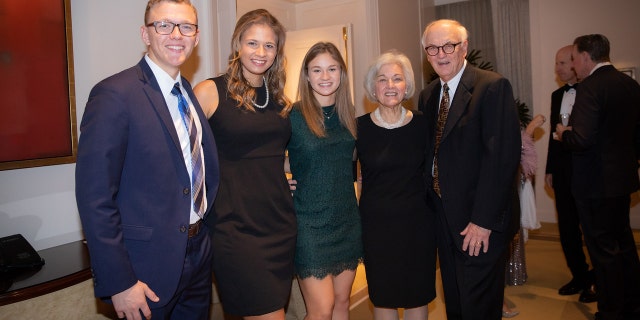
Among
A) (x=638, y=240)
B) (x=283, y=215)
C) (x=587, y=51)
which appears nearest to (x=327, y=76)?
(x=283, y=215)

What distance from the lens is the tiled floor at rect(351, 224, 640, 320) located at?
364 centimetres

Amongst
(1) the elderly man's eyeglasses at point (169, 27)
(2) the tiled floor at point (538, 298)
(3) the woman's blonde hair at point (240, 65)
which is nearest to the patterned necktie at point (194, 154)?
(1) the elderly man's eyeglasses at point (169, 27)

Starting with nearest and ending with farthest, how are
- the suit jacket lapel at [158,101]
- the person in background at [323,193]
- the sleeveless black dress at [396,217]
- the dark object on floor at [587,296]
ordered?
the suit jacket lapel at [158,101], the person in background at [323,193], the sleeveless black dress at [396,217], the dark object on floor at [587,296]

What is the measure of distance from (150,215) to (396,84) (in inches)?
57.3

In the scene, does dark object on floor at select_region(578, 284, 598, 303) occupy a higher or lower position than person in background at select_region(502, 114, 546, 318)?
lower

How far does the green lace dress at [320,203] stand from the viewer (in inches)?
90.1

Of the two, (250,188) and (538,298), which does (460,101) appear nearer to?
(250,188)

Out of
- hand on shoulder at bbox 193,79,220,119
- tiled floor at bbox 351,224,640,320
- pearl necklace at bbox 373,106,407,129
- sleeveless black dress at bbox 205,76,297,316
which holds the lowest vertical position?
tiled floor at bbox 351,224,640,320

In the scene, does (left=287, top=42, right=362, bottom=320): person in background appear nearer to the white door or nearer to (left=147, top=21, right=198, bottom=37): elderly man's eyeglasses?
(left=147, top=21, right=198, bottom=37): elderly man's eyeglasses

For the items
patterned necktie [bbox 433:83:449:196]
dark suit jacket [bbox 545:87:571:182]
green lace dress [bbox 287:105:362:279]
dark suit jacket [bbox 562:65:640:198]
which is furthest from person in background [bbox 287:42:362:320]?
dark suit jacket [bbox 545:87:571:182]

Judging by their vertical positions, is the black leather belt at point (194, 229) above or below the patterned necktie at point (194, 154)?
below

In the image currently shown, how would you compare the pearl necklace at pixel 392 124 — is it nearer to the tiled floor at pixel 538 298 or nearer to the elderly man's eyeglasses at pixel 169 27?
the elderly man's eyeglasses at pixel 169 27

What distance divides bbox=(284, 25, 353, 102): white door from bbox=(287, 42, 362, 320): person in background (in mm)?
2978

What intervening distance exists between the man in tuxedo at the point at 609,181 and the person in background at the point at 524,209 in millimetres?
342
